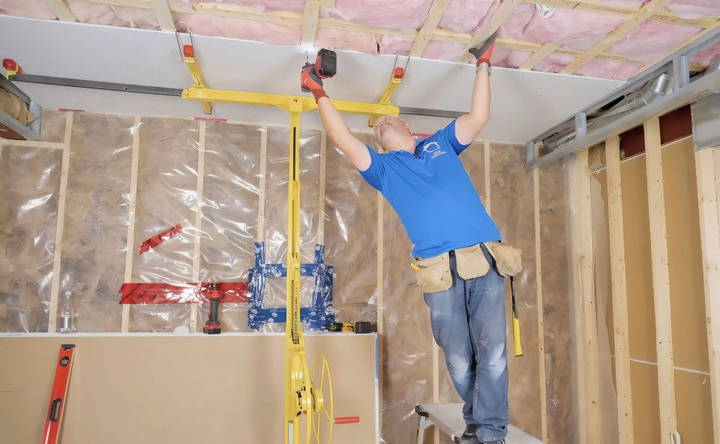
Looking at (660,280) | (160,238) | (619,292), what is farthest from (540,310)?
(160,238)

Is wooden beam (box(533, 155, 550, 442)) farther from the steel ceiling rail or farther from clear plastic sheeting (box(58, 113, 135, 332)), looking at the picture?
clear plastic sheeting (box(58, 113, 135, 332))

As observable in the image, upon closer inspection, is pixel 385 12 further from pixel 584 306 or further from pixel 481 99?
pixel 584 306

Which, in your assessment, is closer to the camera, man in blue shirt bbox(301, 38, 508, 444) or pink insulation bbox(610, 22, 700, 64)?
man in blue shirt bbox(301, 38, 508, 444)

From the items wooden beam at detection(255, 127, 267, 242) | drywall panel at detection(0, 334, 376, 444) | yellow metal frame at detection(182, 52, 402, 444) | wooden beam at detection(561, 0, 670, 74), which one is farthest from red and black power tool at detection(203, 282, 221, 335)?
wooden beam at detection(561, 0, 670, 74)

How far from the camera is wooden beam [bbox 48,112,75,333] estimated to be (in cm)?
309

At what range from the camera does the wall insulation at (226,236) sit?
3164 mm

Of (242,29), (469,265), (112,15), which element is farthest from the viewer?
(242,29)

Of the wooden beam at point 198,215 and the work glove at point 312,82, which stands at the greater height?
the work glove at point 312,82

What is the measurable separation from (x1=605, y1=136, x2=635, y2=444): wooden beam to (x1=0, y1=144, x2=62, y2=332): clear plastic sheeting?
375cm

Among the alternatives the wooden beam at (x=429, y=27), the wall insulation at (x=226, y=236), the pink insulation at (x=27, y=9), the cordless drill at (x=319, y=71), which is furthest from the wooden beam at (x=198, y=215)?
the wooden beam at (x=429, y=27)

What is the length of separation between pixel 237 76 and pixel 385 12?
986 millimetres

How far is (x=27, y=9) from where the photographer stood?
216 cm

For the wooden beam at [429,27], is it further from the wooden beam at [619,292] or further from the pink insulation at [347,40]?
the wooden beam at [619,292]

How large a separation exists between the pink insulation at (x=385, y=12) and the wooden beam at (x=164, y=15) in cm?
74
